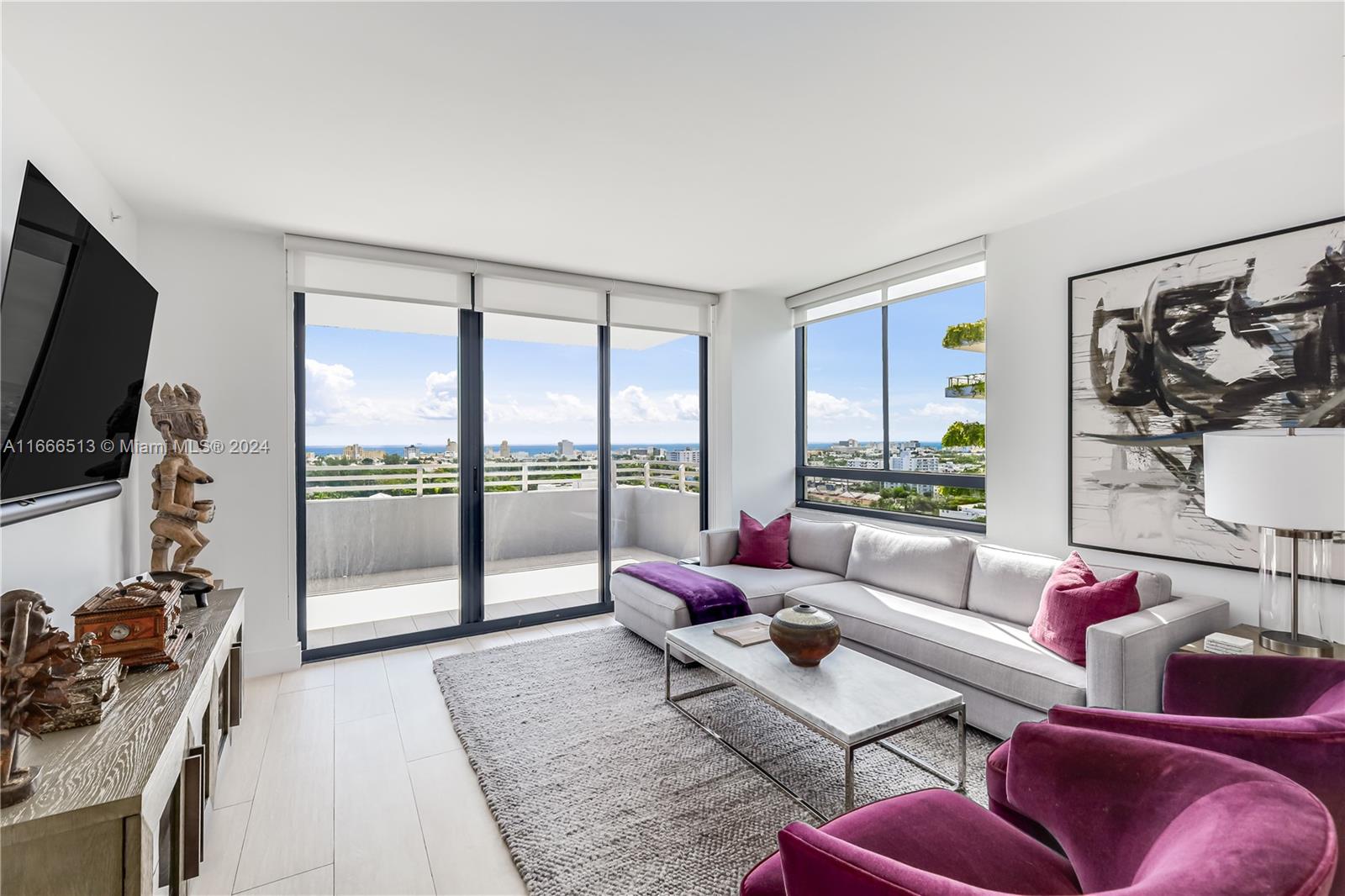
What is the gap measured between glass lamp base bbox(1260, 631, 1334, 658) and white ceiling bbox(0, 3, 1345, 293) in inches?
Result: 77.1

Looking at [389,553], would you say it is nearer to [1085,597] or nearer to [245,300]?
[245,300]

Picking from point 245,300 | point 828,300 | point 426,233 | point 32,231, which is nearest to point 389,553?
point 245,300

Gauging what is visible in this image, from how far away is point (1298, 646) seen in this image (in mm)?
2121

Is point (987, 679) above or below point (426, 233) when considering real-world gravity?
below

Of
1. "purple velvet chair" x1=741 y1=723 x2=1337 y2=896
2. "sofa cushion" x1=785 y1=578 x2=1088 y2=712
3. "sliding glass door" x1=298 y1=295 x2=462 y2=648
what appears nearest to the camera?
"purple velvet chair" x1=741 y1=723 x2=1337 y2=896

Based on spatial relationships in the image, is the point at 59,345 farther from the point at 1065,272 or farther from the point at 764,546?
the point at 1065,272

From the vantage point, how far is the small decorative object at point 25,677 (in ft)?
3.97

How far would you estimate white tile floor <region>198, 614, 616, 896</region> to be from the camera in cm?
190

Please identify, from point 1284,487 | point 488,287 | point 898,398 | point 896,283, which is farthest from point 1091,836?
point 488,287

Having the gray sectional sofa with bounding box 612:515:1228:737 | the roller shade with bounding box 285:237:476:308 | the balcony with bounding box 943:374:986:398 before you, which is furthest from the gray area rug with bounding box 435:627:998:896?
the roller shade with bounding box 285:237:476:308

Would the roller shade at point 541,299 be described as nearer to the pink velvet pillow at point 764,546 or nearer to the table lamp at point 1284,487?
the pink velvet pillow at point 764,546

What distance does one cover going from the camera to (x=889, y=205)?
325cm

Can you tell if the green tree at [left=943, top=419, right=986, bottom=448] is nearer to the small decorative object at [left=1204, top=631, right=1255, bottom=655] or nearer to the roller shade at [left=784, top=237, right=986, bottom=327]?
the roller shade at [left=784, top=237, right=986, bottom=327]

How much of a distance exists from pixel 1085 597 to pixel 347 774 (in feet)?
10.3
